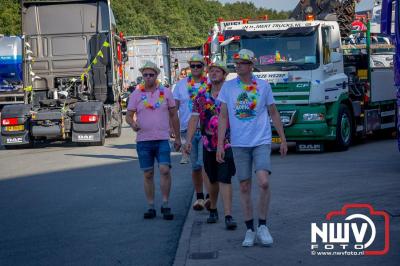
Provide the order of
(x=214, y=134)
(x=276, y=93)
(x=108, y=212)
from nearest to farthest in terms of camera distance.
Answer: (x=214, y=134) < (x=108, y=212) < (x=276, y=93)

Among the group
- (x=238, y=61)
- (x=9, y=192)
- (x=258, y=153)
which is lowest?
(x=9, y=192)

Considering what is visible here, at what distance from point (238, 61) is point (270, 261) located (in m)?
2.04

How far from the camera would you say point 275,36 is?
18.0 meters

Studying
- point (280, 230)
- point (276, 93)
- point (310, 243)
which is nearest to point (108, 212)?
point (280, 230)

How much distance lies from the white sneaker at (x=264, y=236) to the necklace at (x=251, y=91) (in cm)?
118

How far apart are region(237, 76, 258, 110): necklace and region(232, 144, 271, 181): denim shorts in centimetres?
41

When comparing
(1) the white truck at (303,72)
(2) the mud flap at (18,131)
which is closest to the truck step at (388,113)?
(1) the white truck at (303,72)

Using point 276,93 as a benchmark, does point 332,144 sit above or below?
below

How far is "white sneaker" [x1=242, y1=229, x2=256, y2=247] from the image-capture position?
8.51 metres

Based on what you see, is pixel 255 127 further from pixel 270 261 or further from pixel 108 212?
pixel 108 212

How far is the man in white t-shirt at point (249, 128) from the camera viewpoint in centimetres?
862

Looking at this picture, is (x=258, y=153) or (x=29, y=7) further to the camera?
(x=29, y=7)

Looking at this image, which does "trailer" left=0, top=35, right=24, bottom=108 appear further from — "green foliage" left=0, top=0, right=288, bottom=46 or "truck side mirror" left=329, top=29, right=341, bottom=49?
"green foliage" left=0, top=0, right=288, bottom=46

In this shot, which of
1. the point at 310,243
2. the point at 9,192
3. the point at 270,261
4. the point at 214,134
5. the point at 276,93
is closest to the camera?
the point at 270,261
